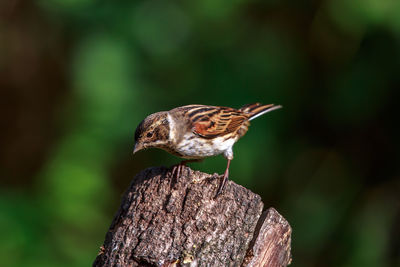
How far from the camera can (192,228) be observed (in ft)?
11.7

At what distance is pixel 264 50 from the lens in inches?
300

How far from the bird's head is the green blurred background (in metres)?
2.11

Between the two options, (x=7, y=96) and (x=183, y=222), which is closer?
(x=183, y=222)

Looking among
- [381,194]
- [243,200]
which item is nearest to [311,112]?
[381,194]

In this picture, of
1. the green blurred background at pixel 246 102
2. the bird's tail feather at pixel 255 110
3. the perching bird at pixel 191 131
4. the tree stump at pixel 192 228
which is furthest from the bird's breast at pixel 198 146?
the green blurred background at pixel 246 102

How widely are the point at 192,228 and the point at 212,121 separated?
A: 1.91m

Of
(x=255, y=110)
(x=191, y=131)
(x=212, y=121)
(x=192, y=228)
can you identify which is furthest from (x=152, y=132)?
(x=255, y=110)

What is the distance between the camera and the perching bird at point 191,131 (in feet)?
15.7

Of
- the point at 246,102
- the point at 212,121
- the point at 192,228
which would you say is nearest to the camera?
the point at 192,228

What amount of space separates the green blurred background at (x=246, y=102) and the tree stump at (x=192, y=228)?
311 cm

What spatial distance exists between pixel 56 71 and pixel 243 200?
563 centimetres

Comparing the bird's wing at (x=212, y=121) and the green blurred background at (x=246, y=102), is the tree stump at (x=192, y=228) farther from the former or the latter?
the green blurred background at (x=246, y=102)

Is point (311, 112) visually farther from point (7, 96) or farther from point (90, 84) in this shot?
point (7, 96)

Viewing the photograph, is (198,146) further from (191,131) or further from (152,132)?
(152,132)
